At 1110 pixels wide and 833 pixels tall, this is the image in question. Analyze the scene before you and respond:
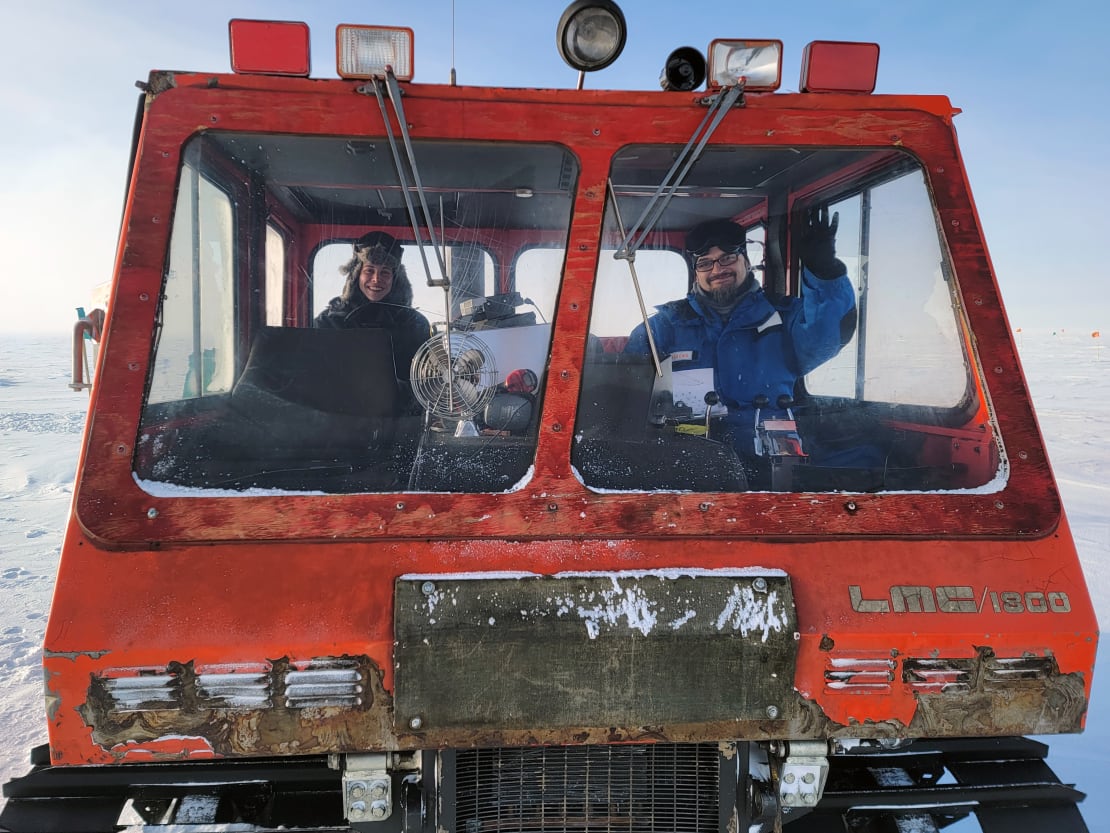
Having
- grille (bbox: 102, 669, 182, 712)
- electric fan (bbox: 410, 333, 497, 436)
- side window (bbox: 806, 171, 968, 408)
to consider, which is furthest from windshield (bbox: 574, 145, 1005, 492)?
grille (bbox: 102, 669, 182, 712)

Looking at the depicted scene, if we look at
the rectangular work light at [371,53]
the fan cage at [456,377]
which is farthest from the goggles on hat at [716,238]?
the rectangular work light at [371,53]

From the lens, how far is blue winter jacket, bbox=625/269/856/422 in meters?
2.24

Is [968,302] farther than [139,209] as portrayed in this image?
Yes

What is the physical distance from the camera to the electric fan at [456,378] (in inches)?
78.3

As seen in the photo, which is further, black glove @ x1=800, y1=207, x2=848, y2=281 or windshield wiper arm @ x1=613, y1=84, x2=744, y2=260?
black glove @ x1=800, y1=207, x2=848, y2=281

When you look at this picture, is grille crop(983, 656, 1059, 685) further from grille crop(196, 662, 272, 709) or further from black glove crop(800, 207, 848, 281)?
grille crop(196, 662, 272, 709)

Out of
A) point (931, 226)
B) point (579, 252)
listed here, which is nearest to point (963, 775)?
point (931, 226)

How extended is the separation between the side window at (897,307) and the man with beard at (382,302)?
1276 millimetres

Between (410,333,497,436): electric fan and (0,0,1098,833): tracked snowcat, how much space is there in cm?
1

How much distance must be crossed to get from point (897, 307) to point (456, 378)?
1322 mm

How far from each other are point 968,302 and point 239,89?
6.40 ft

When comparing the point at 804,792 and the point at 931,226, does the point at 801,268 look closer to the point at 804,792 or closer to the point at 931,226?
the point at 931,226

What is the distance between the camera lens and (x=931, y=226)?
199 centimetres

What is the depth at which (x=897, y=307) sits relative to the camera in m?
2.14
